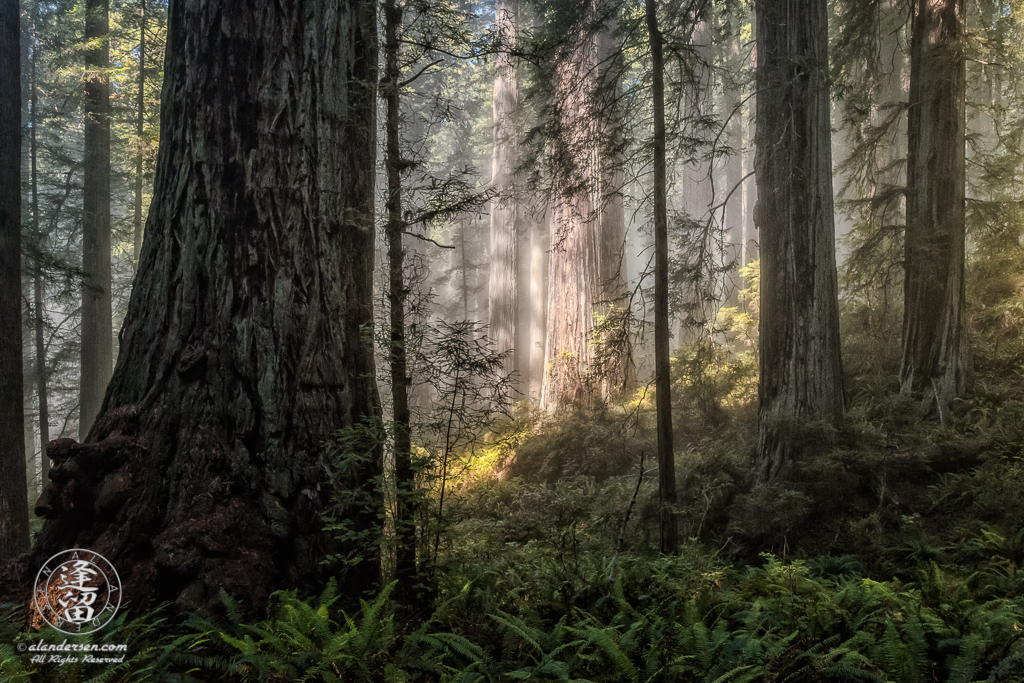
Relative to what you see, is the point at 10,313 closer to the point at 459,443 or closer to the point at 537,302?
the point at 459,443

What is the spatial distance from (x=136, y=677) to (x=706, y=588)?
3423 mm

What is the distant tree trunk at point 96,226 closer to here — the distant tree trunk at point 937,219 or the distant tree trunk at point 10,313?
the distant tree trunk at point 10,313

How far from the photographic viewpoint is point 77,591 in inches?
133

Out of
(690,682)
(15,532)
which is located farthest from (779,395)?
(15,532)

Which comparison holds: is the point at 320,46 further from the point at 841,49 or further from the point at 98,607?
the point at 841,49

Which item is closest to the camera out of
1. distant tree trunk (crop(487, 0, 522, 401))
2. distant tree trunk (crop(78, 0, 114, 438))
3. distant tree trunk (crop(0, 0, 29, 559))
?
distant tree trunk (crop(0, 0, 29, 559))

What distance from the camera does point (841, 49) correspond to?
848 centimetres

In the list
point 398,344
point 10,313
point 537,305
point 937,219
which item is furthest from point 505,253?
point 398,344

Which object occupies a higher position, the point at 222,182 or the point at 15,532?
the point at 222,182

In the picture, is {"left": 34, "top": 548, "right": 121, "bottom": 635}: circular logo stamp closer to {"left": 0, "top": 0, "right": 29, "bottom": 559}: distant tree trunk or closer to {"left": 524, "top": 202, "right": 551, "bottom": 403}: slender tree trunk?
{"left": 0, "top": 0, "right": 29, "bottom": 559}: distant tree trunk

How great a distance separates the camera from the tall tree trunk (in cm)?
380

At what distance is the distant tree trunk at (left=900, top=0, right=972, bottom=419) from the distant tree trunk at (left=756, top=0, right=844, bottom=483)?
6.43 ft

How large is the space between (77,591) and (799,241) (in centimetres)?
721

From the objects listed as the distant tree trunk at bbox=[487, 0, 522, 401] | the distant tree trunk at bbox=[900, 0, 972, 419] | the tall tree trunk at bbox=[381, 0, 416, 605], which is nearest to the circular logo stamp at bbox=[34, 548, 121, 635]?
the tall tree trunk at bbox=[381, 0, 416, 605]
